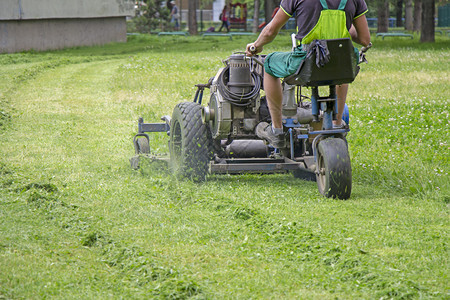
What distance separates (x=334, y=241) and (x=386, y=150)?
416 cm

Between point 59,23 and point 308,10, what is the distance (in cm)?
3041

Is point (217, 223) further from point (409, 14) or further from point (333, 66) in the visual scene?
point (409, 14)

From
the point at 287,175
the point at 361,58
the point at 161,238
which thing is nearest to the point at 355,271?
the point at 161,238

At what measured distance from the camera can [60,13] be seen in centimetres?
3450

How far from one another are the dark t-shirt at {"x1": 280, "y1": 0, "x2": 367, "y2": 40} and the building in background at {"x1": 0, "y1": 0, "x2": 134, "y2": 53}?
88.7 feet

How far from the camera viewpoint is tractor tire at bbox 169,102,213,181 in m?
7.77

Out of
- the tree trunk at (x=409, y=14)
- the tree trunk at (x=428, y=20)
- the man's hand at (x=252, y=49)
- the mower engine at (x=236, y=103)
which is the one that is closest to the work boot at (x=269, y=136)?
the mower engine at (x=236, y=103)

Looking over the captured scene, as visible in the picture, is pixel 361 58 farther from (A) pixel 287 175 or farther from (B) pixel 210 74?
(B) pixel 210 74

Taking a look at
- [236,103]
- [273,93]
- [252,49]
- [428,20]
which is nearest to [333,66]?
[273,93]

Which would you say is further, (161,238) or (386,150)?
(386,150)

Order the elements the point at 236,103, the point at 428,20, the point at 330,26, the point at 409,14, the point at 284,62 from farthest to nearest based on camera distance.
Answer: the point at 409,14, the point at 428,20, the point at 236,103, the point at 284,62, the point at 330,26

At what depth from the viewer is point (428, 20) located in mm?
35906

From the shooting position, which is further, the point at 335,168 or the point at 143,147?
the point at 143,147

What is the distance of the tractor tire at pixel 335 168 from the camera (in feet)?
21.2
